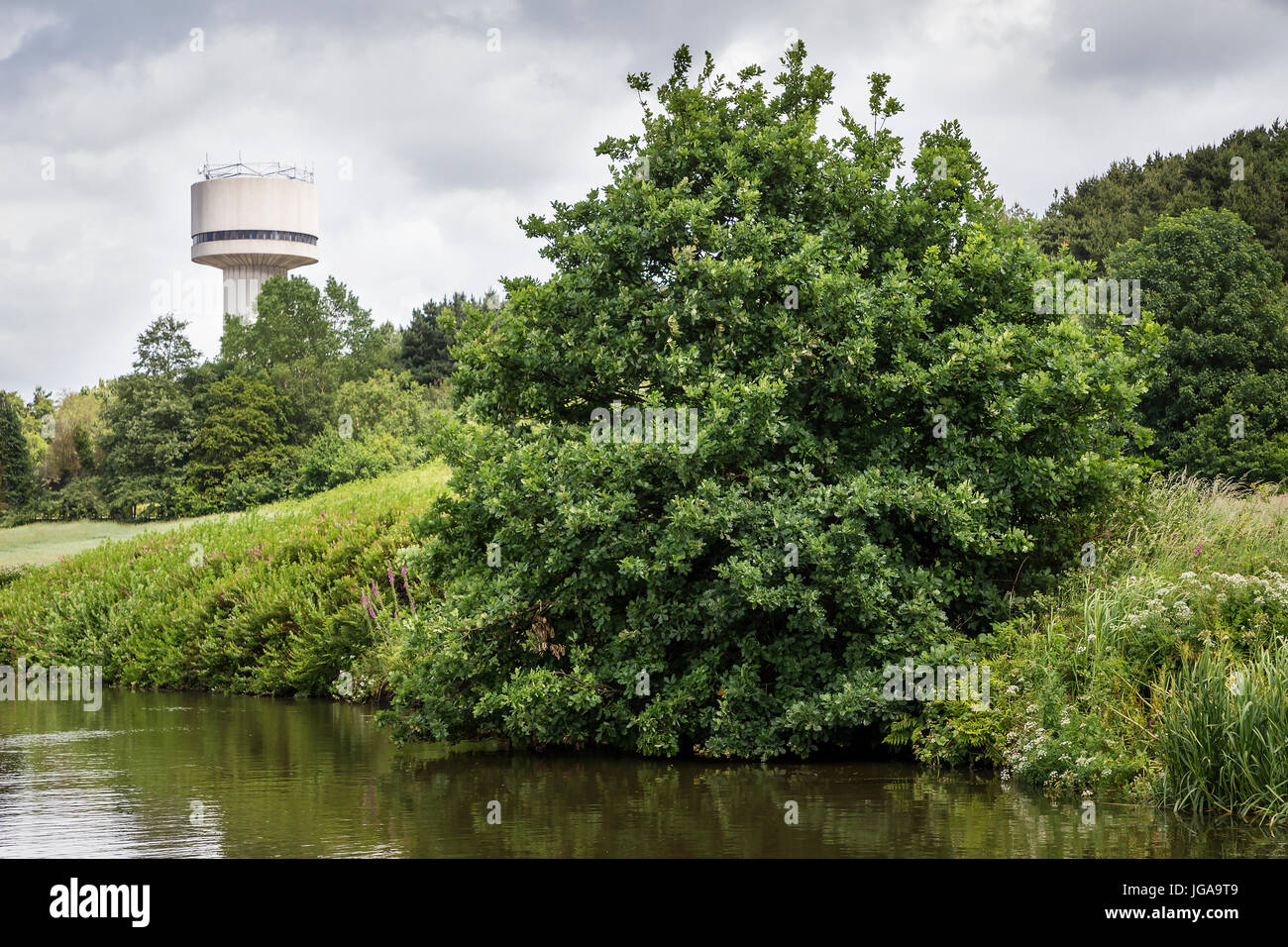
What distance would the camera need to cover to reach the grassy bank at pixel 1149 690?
8.10 m

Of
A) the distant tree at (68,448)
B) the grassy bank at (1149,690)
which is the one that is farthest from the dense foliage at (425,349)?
the grassy bank at (1149,690)

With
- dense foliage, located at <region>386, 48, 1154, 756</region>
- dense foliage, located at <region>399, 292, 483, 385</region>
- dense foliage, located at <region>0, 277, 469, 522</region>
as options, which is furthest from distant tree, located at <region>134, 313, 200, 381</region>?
dense foliage, located at <region>386, 48, 1154, 756</region>

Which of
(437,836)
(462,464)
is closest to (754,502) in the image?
(462,464)

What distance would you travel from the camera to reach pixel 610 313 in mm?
11445

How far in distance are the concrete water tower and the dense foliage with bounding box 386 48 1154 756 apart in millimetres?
79171

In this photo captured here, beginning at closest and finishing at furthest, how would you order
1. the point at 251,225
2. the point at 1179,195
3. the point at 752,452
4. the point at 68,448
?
the point at 752,452
the point at 1179,195
the point at 68,448
the point at 251,225

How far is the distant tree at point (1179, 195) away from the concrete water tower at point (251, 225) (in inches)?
2223

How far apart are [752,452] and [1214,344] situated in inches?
1007

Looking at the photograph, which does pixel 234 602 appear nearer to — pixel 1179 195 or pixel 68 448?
pixel 1179 195

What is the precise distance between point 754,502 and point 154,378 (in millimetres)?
48075

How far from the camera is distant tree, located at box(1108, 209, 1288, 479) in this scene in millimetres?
30891

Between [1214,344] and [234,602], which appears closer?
[234,602]

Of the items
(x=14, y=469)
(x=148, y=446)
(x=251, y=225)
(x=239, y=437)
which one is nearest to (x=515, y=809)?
(x=239, y=437)

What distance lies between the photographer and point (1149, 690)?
9500mm
